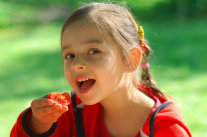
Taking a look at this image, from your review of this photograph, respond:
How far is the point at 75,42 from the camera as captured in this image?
1566 mm

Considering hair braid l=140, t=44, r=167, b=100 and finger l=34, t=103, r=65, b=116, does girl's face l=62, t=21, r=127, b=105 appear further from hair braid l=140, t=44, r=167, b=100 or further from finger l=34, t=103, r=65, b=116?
hair braid l=140, t=44, r=167, b=100

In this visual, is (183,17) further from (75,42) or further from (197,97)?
(75,42)

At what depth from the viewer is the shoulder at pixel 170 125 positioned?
1588 mm

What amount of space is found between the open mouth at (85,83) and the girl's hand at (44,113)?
0.12m

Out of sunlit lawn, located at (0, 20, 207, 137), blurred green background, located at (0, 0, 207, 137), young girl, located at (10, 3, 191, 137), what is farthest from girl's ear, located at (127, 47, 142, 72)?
sunlit lawn, located at (0, 20, 207, 137)

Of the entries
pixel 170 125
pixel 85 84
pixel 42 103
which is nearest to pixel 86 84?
pixel 85 84

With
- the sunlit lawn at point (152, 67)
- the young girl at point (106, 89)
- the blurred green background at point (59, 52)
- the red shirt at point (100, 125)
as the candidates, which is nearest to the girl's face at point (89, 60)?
the young girl at point (106, 89)

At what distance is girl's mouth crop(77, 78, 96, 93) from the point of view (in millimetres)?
1543

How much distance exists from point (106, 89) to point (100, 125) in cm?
32

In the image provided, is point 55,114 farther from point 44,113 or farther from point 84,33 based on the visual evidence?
point 84,33

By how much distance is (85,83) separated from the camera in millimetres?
1574

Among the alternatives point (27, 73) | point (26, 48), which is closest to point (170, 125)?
point (27, 73)

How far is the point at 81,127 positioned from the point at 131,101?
0.99ft

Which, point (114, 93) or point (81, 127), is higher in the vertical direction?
point (114, 93)
